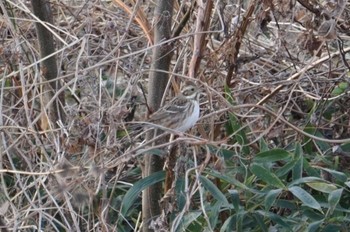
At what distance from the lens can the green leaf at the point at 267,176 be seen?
3814 millimetres

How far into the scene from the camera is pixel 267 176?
3.82 metres

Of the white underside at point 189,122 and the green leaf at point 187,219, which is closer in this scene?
the green leaf at point 187,219

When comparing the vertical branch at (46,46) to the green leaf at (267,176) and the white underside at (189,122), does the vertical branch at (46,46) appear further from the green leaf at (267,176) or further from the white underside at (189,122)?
the green leaf at (267,176)

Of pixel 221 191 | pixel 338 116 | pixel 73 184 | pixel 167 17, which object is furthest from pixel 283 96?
pixel 73 184

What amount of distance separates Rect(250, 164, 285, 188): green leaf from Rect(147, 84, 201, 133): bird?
0.35m

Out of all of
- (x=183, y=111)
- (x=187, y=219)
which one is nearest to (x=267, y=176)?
(x=187, y=219)

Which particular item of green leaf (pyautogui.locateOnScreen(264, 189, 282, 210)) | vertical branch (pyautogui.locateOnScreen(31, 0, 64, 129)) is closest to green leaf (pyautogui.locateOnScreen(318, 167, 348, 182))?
green leaf (pyautogui.locateOnScreen(264, 189, 282, 210))

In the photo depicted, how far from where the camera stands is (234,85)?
14.2 ft

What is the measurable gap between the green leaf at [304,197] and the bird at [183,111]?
1.73ft

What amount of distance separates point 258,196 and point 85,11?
157 centimetres

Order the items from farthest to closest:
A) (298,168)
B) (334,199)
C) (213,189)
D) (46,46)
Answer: (46,46) < (298,168) < (334,199) < (213,189)

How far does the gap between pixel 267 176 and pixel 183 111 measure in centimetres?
49

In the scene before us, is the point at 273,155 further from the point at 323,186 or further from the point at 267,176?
the point at 323,186

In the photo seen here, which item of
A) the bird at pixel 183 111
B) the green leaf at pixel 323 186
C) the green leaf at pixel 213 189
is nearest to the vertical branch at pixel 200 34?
the bird at pixel 183 111
